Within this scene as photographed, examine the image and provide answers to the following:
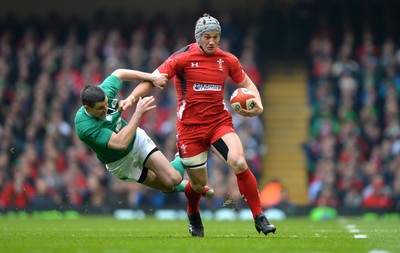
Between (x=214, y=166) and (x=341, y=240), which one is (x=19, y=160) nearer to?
(x=214, y=166)

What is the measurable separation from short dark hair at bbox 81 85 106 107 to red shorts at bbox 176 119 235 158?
121 centimetres

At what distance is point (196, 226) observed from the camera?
12.7 meters

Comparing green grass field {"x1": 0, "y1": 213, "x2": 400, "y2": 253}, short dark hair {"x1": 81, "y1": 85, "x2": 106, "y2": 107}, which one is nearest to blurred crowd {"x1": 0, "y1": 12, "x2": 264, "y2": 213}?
green grass field {"x1": 0, "y1": 213, "x2": 400, "y2": 253}

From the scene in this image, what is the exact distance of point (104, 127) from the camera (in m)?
12.3

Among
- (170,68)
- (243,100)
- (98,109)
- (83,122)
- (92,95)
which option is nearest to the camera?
(92,95)

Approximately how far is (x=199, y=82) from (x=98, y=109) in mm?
1313

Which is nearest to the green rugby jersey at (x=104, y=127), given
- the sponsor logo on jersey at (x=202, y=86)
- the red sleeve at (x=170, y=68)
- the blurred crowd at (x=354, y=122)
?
the red sleeve at (x=170, y=68)

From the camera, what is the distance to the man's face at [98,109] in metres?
11.9

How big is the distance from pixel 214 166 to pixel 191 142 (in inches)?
366

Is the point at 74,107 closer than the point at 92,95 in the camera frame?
No

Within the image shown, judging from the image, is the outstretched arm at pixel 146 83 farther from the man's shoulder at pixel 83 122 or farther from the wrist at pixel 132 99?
the man's shoulder at pixel 83 122

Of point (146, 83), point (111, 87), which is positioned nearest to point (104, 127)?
point (111, 87)

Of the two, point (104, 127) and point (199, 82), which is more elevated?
point (199, 82)

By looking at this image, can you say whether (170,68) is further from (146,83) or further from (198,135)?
(198,135)
